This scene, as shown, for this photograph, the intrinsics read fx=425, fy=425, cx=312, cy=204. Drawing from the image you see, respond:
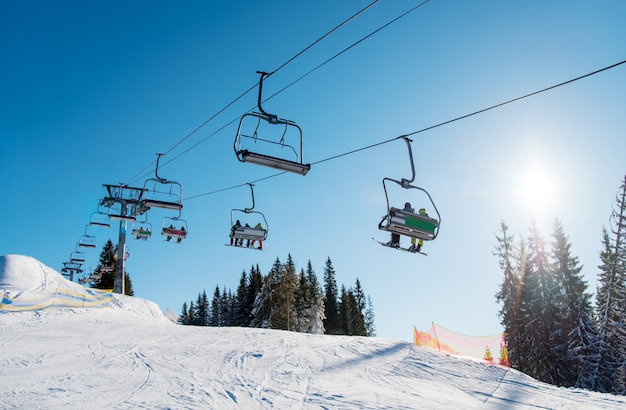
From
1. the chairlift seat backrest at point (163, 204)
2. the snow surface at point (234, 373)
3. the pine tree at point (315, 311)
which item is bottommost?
the snow surface at point (234, 373)

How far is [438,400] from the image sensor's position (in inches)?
430

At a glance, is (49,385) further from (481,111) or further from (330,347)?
(481,111)

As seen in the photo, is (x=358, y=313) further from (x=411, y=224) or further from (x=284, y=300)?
(x=411, y=224)

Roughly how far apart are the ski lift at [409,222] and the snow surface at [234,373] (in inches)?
169

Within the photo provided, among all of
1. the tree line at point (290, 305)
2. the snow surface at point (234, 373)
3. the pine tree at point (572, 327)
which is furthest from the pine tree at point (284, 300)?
the snow surface at point (234, 373)

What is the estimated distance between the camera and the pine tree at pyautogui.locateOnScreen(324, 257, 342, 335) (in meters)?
69.0

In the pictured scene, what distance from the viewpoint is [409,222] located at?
1173 cm

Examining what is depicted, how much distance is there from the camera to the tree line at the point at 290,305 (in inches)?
2026

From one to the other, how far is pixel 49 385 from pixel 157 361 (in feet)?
11.8

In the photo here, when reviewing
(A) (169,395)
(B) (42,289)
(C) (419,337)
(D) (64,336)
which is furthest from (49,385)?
(B) (42,289)

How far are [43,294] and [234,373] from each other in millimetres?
20016

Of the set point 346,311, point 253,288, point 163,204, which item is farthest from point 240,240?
point 346,311

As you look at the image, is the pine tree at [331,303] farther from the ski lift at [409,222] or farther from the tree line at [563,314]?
the ski lift at [409,222]

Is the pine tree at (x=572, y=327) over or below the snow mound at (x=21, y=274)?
below
